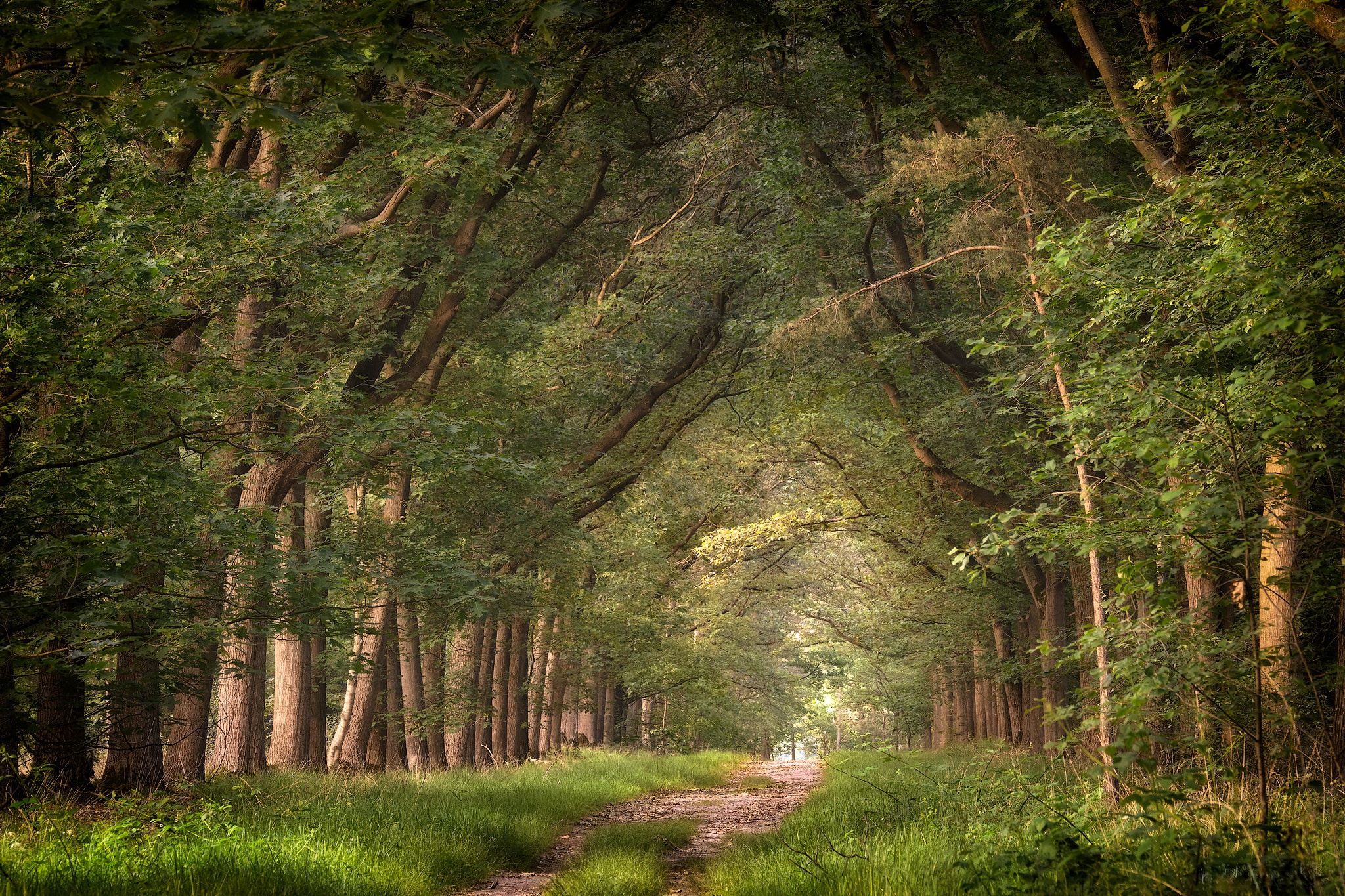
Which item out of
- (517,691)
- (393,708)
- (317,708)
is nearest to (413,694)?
(393,708)

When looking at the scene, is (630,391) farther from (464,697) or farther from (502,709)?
(502,709)

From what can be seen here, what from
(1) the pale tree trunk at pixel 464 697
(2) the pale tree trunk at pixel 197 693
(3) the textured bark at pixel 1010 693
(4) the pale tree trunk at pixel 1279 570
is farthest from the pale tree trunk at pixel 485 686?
(4) the pale tree trunk at pixel 1279 570

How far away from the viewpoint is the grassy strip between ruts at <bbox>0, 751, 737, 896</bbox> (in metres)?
5.34

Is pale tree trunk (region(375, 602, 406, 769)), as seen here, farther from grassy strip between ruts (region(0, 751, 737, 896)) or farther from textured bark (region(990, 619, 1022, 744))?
textured bark (region(990, 619, 1022, 744))

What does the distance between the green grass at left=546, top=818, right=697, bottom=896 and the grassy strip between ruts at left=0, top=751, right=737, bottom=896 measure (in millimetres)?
806

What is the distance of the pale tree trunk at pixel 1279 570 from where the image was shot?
655 centimetres

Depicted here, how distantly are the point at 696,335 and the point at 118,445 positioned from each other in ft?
44.9

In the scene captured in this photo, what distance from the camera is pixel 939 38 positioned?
40.7 feet

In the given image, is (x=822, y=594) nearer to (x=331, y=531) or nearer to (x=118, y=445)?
(x=331, y=531)

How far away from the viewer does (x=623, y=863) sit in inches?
320

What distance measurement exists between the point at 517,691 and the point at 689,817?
999cm

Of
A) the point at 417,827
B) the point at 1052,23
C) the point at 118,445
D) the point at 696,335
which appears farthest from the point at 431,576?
the point at 696,335

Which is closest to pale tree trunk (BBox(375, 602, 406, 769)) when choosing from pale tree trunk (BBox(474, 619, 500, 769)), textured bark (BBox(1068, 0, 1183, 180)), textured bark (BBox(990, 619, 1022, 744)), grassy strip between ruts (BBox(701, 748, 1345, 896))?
pale tree trunk (BBox(474, 619, 500, 769))

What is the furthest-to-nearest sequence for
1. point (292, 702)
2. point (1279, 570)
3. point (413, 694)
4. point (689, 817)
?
1. point (413, 694)
2. point (292, 702)
3. point (689, 817)
4. point (1279, 570)
